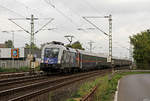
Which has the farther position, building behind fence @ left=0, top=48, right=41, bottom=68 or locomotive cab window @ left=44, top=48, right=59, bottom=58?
building behind fence @ left=0, top=48, right=41, bottom=68

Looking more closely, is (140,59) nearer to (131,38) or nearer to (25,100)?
(131,38)

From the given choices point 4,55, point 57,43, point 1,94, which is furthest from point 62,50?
point 4,55

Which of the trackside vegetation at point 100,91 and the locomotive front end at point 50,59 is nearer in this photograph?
the trackside vegetation at point 100,91

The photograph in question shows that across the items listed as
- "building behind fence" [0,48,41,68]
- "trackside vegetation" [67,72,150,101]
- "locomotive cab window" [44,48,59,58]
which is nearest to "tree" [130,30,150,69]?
"building behind fence" [0,48,41,68]

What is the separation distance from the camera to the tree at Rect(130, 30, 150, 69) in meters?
50.1

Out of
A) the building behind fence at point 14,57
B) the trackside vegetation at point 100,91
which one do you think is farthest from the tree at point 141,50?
the trackside vegetation at point 100,91

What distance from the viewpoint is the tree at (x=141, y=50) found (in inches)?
1971

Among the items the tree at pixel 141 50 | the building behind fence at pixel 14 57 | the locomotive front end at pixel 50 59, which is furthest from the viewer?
the tree at pixel 141 50

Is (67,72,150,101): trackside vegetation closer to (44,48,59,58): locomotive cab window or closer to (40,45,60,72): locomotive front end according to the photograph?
(40,45,60,72): locomotive front end

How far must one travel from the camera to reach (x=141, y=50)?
50.3 meters

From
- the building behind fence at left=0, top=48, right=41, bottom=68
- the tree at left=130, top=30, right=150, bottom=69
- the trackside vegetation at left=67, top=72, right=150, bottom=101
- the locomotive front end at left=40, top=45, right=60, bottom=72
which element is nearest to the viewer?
the trackside vegetation at left=67, top=72, right=150, bottom=101

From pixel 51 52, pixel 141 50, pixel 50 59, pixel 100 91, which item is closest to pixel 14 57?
pixel 51 52

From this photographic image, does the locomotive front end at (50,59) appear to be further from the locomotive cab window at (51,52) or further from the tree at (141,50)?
the tree at (141,50)

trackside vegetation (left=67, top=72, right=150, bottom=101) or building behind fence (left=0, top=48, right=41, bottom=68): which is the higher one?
building behind fence (left=0, top=48, right=41, bottom=68)
